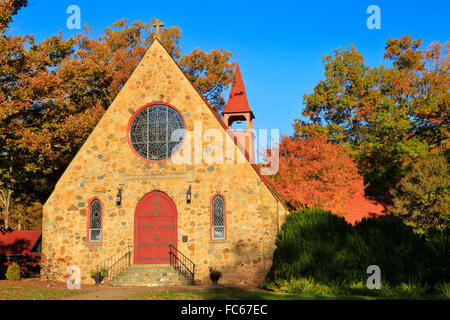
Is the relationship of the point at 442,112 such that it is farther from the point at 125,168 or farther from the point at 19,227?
the point at 19,227

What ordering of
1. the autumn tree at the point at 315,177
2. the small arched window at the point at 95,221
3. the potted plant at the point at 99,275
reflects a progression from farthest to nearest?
1. the autumn tree at the point at 315,177
2. the small arched window at the point at 95,221
3. the potted plant at the point at 99,275

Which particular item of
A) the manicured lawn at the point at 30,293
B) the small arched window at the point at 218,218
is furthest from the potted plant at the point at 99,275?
the small arched window at the point at 218,218

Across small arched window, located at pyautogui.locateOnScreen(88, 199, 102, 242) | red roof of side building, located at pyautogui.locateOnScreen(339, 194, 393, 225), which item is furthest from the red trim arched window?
red roof of side building, located at pyautogui.locateOnScreen(339, 194, 393, 225)

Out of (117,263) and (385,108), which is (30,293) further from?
(385,108)

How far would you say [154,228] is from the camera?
19.1m

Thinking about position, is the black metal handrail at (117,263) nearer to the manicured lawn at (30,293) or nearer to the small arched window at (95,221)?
the small arched window at (95,221)

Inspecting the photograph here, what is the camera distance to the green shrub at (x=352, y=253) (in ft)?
45.5

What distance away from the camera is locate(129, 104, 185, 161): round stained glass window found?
19734mm

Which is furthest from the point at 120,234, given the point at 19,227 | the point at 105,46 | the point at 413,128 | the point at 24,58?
the point at 19,227

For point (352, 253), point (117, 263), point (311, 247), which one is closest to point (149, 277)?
point (117, 263)

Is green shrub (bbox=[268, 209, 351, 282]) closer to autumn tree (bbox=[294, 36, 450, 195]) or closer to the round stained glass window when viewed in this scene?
the round stained glass window

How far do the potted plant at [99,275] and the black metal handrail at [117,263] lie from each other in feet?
0.35

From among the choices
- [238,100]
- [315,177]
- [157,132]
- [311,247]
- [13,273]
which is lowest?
[13,273]

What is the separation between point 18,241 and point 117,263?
21.1 meters
